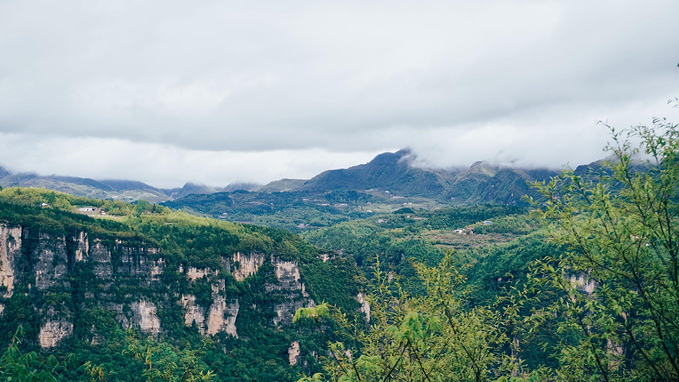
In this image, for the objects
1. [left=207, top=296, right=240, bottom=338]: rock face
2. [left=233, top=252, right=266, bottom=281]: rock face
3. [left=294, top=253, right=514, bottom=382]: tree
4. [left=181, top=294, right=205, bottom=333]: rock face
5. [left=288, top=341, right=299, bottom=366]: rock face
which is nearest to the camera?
[left=294, top=253, right=514, bottom=382]: tree

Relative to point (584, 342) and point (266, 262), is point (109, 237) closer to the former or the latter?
point (266, 262)

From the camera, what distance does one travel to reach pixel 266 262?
9788 cm

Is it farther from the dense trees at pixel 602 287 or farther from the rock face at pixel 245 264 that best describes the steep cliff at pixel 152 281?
the dense trees at pixel 602 287

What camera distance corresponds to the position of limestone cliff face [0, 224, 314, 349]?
65.0m

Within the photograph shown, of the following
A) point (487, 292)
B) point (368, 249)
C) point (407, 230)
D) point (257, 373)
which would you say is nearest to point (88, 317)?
point (257, 373)

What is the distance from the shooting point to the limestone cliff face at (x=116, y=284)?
213 ft

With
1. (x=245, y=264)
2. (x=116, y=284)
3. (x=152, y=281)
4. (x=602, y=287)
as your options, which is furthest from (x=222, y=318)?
(x=602, y=287)

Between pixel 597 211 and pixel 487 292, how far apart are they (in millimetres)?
105749

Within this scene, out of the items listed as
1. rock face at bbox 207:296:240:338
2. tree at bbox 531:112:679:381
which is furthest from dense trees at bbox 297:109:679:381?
rock face at bbox 207:296:240:338

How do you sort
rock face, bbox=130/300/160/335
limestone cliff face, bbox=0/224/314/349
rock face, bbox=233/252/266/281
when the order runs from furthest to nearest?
rock face, bbox=233/252/266/281, rock face, bbox=130/300/160/335, limestone cliff face, bbox=0/224/314/349

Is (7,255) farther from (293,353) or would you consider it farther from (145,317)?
(293,353)

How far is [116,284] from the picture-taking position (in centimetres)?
7550

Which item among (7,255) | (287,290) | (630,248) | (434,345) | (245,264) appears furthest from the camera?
(287,290)

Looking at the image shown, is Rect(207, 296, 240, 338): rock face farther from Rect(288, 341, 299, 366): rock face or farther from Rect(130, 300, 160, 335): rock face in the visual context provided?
Rect(288, 341, 299, 366): rock face
